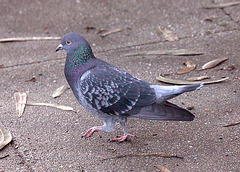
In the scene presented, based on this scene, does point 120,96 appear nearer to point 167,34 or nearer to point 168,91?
point 168,91

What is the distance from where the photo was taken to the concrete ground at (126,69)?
4238 millimetres

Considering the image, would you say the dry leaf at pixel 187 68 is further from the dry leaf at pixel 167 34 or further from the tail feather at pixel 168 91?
the tail feather at pixel 168 91

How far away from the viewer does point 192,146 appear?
4.36m

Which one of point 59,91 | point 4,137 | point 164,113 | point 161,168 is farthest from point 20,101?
point 161,168

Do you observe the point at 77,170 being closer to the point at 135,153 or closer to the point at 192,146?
the point at 135,153

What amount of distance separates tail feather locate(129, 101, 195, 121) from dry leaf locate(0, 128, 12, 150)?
1.36m

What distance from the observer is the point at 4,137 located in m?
4.55

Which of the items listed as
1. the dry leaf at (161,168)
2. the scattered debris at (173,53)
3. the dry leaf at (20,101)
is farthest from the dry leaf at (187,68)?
the dry leaf at (20,101)

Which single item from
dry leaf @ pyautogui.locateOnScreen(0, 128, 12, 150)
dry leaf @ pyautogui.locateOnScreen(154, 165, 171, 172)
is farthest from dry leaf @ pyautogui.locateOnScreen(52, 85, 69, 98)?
dry leaf @ pyautogui.locateOnScreen(154, 165, 171, 172)

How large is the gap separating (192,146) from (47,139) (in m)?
1.55

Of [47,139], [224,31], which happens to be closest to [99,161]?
[47,139]

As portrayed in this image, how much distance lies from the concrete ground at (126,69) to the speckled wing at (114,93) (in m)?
0.46

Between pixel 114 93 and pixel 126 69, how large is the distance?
156 cm

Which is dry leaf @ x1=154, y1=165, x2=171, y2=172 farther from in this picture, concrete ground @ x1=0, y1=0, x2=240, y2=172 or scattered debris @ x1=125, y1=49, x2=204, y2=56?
scattered debris @ x1=125, y1=49, x2=204, y2=56
